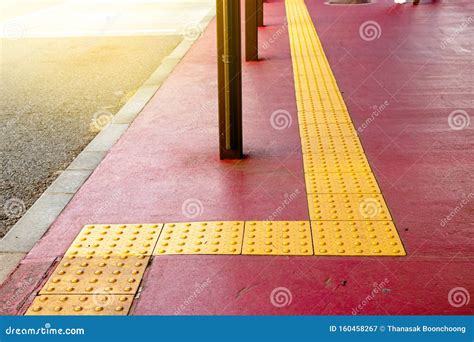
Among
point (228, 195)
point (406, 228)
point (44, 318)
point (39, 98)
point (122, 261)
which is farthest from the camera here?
point (39, 98)

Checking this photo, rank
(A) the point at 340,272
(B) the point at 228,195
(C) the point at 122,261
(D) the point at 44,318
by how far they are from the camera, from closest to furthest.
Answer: (D) the point at 44,318
(A) the point at 340,272
(C) the point at 122,261
(B) the point at 228,195

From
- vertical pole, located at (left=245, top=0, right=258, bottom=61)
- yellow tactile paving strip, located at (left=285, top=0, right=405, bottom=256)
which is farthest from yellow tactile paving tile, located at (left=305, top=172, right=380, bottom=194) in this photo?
vertical pole, located at (left=245, top=0, right=258, bottom=61)

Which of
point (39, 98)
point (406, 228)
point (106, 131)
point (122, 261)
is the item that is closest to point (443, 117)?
point (406, 228)

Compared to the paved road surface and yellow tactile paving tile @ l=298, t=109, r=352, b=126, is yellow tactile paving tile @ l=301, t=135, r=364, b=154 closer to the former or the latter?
yellow tactile paving tile @ l=298, t=109, r=352, b=126

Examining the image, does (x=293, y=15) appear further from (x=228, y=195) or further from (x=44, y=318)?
(x=44, y=318)

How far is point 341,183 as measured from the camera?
13.9ft

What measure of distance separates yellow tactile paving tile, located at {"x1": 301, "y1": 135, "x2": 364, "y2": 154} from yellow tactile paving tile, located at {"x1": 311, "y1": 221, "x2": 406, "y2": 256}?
1.32m

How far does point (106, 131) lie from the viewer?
564 centimetres

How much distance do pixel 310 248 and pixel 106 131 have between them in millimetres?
3053

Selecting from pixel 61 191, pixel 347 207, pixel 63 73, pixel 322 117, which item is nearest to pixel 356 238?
pixel 347 207

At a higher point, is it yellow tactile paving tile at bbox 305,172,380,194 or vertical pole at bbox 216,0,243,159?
vertical pole at bbox 216,0,243,159

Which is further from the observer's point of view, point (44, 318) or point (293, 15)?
point (293, 15)

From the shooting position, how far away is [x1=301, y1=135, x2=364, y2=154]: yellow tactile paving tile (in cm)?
487

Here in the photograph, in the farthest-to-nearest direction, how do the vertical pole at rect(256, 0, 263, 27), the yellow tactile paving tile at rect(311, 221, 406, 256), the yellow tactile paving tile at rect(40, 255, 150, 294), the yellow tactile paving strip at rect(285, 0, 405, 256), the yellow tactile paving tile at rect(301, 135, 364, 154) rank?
the vertical pole at rect(256, 0, 263, 27)
the yellow tactile paving tile at rect(301, 135, 364, 154)
the yellow tactile paving strip at rect(285, 0, 405, 256)
the yellow tactile paving tile at rect(311, 221, 406, 256)
the yellow tactile paving tile at rect(40, 255, 150, 294)
